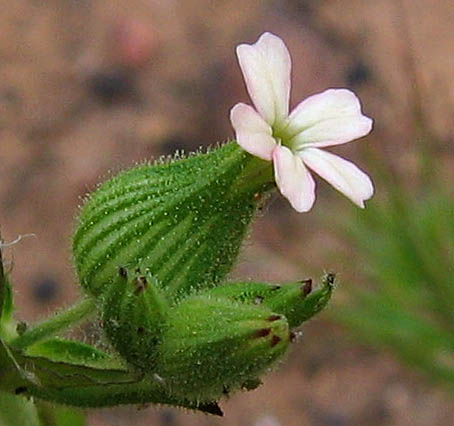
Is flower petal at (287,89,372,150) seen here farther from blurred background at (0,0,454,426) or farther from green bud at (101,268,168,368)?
blurred background at (0,0,454,426)

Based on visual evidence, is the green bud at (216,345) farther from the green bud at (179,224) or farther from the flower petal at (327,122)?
the flower petal at (327,122)

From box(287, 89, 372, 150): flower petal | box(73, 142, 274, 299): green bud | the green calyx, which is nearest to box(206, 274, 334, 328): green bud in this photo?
the green calyx

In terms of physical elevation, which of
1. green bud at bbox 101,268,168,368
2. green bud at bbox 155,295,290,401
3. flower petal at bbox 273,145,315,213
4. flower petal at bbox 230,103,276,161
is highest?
flower petal at bbox 230,103,276,161

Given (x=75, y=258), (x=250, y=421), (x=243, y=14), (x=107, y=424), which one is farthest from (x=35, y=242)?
(x=75, y=258)

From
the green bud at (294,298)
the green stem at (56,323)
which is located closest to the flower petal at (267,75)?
the green bud at (294,298)

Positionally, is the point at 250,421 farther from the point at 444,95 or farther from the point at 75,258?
the point at 75,258

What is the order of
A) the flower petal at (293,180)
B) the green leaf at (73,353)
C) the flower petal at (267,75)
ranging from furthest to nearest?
the green leaf at (73,353)
the flower petal at (267,75)
the flower petal at (293,180)

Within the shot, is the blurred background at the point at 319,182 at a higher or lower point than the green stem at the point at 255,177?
higher

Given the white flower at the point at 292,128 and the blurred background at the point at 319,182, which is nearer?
the white flower at the point at 292,128
